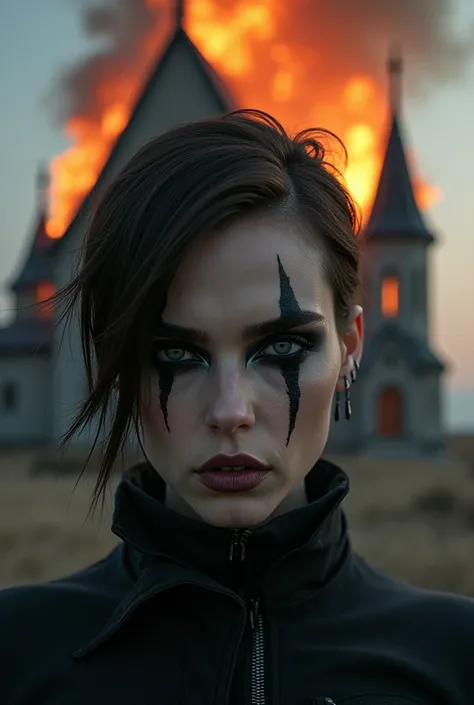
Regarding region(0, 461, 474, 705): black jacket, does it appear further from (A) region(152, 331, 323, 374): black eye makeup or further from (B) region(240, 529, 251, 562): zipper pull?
(A) region(152, 331, 323, 374): black eye makeup

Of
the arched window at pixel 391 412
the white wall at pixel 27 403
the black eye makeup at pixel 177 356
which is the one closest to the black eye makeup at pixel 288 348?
the black eye makeup at pixel 177 356

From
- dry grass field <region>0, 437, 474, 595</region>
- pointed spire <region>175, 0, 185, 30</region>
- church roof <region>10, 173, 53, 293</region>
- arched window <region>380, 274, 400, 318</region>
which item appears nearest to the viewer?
dry grass field <region>0, 437, 474, 595</region>

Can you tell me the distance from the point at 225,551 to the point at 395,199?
29.4 metres

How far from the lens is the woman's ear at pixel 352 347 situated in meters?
2.34

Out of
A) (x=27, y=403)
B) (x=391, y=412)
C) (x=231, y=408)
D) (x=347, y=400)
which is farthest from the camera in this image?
(x=27, y=403)

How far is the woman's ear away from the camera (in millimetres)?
2344

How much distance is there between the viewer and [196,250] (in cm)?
205

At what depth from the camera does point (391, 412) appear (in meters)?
28.8

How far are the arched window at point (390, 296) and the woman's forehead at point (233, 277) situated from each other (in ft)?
91.1

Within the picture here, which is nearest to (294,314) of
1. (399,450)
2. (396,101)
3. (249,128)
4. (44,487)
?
(249,128)

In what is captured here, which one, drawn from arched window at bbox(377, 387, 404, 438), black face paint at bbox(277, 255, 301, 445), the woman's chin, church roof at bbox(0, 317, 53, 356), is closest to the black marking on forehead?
black face paint at bbox(277, 255, 301, 445)

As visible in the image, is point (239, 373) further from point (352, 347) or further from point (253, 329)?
point (352, 347)

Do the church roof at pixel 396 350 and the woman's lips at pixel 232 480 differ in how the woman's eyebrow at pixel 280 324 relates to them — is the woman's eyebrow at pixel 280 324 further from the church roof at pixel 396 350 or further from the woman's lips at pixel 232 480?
the church roof at pixel 396 350

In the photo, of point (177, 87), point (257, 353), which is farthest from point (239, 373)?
point (177, 87)
